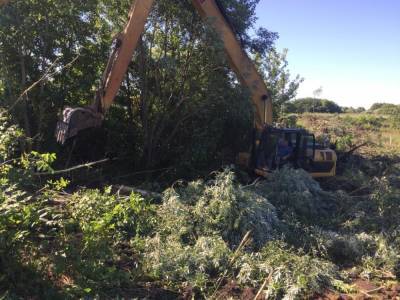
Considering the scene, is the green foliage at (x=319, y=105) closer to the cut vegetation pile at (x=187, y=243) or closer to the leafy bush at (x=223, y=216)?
the cut vegetation pile at (x=187, y=243)

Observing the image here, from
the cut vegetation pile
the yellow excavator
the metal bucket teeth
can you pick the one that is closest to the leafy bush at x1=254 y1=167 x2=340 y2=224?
the cut vegetation pile

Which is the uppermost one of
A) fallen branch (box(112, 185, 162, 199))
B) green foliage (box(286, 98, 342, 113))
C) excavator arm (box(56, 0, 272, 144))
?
green foliage (box(286, 98, 342, 113))

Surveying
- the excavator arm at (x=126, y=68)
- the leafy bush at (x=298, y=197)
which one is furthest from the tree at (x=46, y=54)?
the leafy bush at (x=298, y=197)

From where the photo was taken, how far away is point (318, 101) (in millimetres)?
42906

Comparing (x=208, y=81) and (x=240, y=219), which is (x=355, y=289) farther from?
(x=208, y=81)

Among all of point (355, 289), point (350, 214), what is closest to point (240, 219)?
point (355, 289)

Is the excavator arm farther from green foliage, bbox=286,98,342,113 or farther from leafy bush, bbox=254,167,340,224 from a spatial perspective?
green foliage, bbox=286,98,342,113

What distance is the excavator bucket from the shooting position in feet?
22.4

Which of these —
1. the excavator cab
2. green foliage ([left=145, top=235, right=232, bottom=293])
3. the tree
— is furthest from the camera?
the excavator cab

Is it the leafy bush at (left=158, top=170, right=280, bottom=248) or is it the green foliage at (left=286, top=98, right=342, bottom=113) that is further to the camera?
the green foliage at (left=286, top=98, right=342, bottom=113)

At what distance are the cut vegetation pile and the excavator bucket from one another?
0.96 metres

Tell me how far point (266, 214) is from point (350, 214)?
6.89 feet

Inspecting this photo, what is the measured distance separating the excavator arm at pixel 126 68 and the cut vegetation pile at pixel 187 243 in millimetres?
1218

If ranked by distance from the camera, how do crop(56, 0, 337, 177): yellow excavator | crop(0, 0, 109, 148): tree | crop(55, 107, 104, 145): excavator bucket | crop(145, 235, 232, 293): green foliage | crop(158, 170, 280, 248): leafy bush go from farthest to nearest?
crop(0, 0, 109, 148): tree → crop(56, 0, 337, 177): yellow excavator → crop(55, 107, 104, 145): excavator bucket → crop(158, 170, 280, 248): leafy bush → crop(145, 235, 232, 293): green foliage
